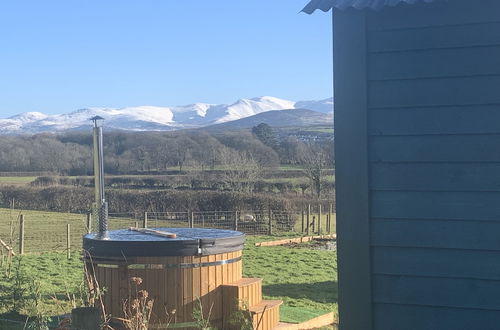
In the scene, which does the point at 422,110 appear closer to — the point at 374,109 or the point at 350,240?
the point at 374,109

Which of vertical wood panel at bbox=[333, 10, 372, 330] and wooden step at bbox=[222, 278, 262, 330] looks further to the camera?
wooden step at bbox=[222, 278, 262, 330]

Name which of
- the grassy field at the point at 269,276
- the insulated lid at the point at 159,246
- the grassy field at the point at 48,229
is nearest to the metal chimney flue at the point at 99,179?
the insulated lid at the point at 159,246

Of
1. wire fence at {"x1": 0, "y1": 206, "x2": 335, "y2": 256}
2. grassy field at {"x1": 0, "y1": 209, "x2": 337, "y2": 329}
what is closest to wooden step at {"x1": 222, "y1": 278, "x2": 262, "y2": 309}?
grassy field at {"x1": 0, "y1": 209, "x2": 337, "y2": 329}

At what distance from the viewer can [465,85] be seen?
350 cm

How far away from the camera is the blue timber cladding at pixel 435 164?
3453 mm

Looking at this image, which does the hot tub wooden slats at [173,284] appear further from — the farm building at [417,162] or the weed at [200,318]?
the farm building at [417,162]

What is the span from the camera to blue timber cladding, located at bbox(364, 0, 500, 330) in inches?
136

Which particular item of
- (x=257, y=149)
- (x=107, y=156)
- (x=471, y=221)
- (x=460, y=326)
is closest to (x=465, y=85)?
(x=471, y=221)

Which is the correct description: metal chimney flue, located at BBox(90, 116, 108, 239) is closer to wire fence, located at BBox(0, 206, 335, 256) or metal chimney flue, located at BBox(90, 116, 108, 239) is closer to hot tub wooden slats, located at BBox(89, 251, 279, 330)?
hot tub wooden slats, located at BBox(89, 251, 279, 330)

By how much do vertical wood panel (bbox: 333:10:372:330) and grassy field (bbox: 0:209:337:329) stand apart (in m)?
2.78

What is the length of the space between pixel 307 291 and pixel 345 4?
24.5ft

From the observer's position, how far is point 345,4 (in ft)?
12.0

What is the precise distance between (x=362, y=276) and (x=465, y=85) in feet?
3.83

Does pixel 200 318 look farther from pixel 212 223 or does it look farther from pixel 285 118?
pixel 285 118
